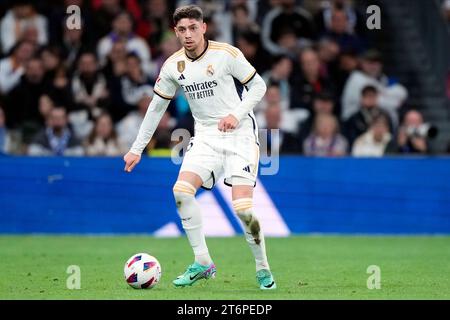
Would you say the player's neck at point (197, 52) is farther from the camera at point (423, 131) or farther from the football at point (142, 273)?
the camera at point (423, 131)

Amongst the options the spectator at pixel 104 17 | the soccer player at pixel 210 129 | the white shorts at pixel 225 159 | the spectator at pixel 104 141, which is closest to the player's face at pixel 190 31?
the soccer player at pixel 210 129

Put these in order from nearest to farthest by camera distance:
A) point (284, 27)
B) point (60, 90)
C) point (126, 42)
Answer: point (60, 90), point (126, 42), point (284, 27)

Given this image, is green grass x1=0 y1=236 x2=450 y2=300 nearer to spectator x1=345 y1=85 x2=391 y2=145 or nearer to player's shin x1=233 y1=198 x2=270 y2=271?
player's shin x1=233 y1=198 x2=270 y2=271

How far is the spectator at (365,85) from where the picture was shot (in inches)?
720

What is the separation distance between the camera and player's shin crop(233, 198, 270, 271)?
9.96m

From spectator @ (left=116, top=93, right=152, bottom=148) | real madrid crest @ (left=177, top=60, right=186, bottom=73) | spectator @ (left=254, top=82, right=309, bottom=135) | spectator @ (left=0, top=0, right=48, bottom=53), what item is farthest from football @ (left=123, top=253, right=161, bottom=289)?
spectator @ (left=0, top=0, right=48, bottom=53)

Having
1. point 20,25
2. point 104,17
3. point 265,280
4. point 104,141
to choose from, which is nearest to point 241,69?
point 265,280

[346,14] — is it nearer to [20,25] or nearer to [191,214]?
[20,25]

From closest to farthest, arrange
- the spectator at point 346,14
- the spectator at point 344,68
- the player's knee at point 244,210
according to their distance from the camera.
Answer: the player's knee at point 244,210 < the spectator at point 344,68 < the spectator at point 346,14

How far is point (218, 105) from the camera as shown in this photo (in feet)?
33.8

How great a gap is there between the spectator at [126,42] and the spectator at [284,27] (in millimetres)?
1991

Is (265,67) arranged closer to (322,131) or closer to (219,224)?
(322,131)

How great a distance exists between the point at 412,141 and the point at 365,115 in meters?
0.92

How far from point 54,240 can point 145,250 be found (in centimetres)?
197
